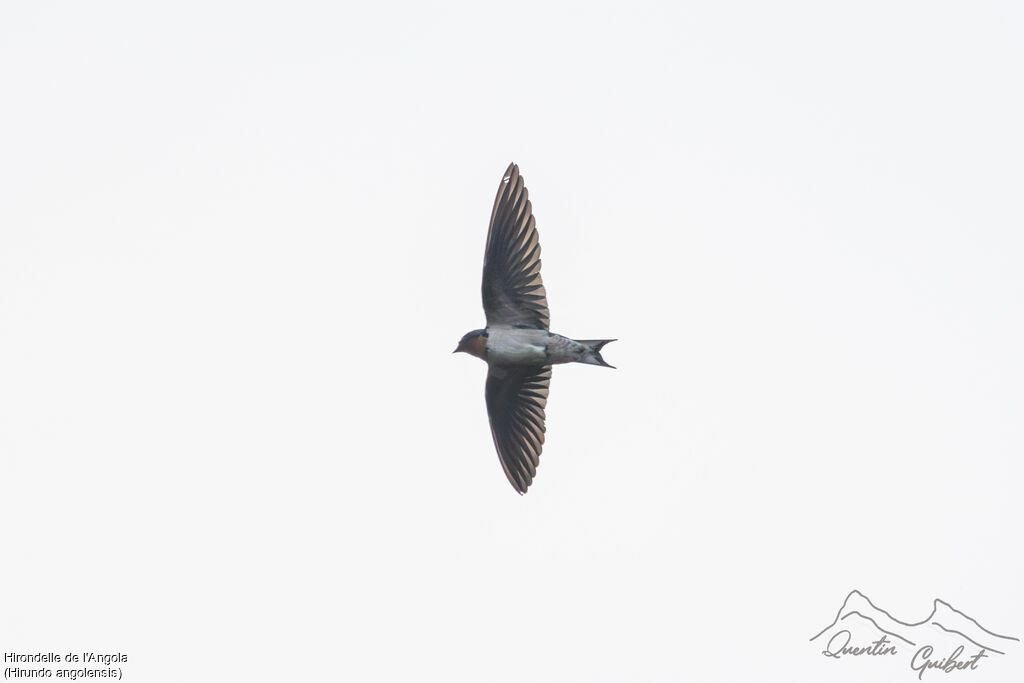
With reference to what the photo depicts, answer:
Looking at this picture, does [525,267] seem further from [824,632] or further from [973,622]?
[973,622]

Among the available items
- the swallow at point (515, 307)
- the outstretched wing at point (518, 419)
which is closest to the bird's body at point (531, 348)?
the swallow at point (515, 307)

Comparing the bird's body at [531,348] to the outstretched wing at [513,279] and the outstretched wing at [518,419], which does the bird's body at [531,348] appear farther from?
the outstretched wing at [518,419]

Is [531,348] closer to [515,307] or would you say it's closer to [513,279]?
[515,307]

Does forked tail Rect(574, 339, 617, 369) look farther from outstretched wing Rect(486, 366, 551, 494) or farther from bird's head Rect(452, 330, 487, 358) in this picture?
bird's head Rect(452, 330, 487, 358)

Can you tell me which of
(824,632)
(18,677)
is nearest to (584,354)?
(824,632)

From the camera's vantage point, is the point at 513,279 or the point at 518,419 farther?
the point at 518,419

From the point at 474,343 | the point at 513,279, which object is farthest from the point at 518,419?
the point at 513,279
